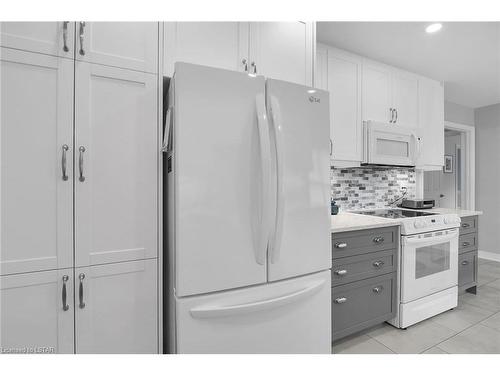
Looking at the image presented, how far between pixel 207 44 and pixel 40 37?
758mm

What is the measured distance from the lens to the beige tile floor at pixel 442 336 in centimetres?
194

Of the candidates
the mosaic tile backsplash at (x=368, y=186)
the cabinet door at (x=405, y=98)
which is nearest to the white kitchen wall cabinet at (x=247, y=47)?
the mosaic tile backsplash at (x=368, y=186)

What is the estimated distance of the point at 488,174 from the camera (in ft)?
14.0

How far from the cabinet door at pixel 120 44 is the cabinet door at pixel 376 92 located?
2038 mm

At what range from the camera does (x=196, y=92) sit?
1.20 meters

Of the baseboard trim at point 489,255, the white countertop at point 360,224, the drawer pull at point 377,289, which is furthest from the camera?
the baseboard trim at point 489,255

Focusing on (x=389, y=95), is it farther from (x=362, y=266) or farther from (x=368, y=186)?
(x=362, y=266)

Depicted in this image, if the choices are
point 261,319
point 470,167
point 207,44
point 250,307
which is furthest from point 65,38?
point 470,167

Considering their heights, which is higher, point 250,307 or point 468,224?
point 468,224

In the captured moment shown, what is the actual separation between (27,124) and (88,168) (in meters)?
0.28

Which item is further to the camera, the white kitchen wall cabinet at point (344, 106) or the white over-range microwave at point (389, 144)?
the white over-range microwave at point (389, 144)

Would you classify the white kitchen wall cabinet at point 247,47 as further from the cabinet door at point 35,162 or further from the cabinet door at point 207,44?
the cabinet door at point 35,162

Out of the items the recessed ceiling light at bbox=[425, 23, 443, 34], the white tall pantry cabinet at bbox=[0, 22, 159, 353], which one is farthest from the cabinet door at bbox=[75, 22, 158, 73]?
the recessed ceiling light at bbox=[425, 23, 443, 34]
